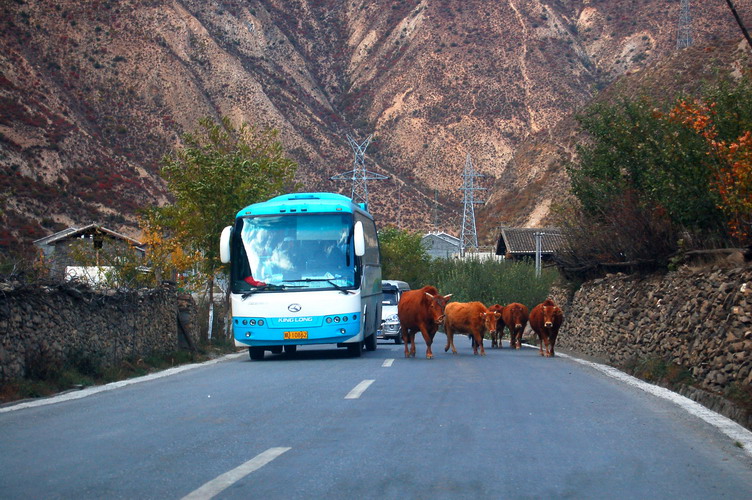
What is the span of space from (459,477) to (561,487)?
78 centimetres

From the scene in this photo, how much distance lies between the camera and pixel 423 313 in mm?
21016

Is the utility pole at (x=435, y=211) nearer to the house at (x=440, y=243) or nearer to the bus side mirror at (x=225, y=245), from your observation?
the house at (x=440, y=243)

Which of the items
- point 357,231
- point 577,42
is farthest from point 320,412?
point 577,42

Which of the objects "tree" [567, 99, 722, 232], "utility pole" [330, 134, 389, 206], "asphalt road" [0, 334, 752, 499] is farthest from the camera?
"utility pole" [330, 134, 389, 206]

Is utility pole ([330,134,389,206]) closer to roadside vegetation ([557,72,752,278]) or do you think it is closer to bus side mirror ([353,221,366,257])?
roadside vegetation ([557,72,752,278])

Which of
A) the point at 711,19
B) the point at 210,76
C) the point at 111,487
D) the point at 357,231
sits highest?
the point at 711,19

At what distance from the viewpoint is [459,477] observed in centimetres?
685

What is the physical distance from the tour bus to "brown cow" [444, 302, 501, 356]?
4.40 m

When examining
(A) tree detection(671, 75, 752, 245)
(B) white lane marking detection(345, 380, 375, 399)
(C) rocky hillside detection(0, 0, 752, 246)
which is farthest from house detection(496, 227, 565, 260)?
(B) white lane marking detection(345, 380, 375, 399)

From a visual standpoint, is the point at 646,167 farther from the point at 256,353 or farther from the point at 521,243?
the point at 521,243

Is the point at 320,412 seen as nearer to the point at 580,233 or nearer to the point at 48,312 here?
the point at 48,312

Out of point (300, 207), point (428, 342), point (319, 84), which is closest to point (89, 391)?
point (300, 207)

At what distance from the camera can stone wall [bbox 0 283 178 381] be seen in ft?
46.1

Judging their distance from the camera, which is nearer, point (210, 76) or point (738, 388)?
point (738, 388)
